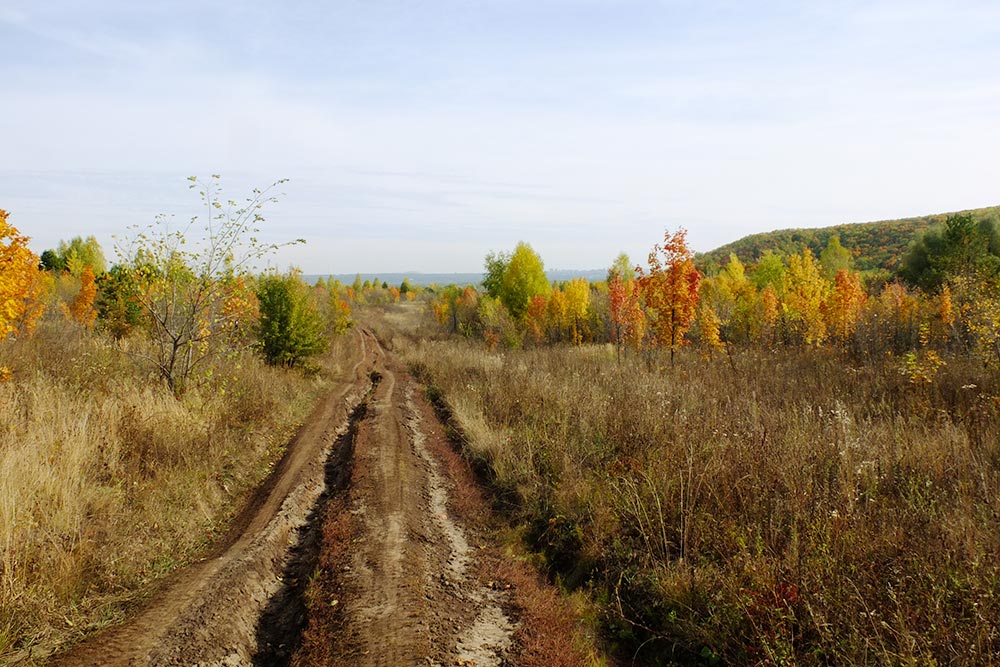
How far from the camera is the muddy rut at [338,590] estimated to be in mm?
4398

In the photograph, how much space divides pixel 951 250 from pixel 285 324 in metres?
41.4

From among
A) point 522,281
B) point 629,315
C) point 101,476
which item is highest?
point 522,281

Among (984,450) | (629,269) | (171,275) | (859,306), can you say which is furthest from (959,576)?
(629,269)

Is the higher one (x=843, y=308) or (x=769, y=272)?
(x=769, y=272)

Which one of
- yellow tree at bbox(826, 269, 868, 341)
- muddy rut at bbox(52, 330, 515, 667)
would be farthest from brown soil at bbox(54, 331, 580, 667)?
yellow tree at bbox(826, 269, 868, 341)

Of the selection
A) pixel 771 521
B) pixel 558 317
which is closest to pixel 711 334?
pixel 771 521

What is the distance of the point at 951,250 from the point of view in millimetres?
34531

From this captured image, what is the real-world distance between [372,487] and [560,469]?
3035mm

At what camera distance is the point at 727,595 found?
4.60m

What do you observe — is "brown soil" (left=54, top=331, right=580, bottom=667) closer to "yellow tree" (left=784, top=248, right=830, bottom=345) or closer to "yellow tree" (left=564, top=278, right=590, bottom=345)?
"yellow tree" (left=784, top=248, right=830, bottom=345)

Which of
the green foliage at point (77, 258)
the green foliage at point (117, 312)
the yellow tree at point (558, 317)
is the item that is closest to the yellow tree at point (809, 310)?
the yellow tree at point (558, 317)

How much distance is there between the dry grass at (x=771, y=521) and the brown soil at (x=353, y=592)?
0.90 meters

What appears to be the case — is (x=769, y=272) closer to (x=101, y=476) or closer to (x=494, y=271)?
(x=494, y=271)

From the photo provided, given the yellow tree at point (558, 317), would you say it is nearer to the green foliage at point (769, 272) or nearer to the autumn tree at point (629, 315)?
the autumn tree at point (629, 315)
